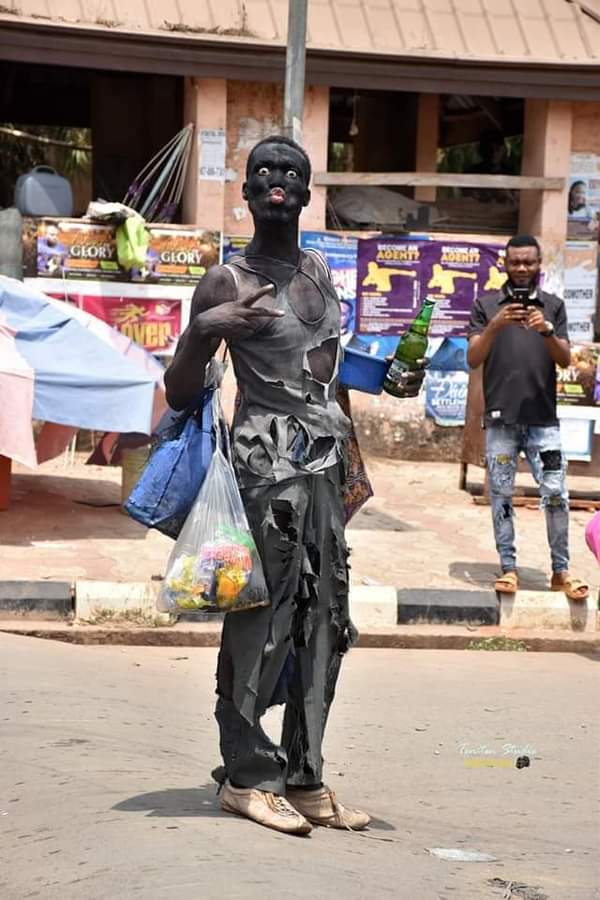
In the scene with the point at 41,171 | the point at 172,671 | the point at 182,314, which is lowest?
the point at 172,671

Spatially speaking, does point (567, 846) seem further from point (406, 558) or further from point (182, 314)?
point (182, 314)

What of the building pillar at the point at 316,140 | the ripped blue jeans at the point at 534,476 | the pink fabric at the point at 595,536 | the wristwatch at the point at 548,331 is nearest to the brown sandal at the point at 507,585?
the ripped blue jeans at the point at 534,476

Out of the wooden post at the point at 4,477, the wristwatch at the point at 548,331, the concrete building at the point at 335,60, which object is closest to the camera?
the wristwatch at the point at 548,331

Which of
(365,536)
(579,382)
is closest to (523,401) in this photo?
(365,536)

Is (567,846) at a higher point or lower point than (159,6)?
lower

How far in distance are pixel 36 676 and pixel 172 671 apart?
860mm

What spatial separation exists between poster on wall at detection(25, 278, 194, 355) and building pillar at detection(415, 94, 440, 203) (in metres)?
5.29

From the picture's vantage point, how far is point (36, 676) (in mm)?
6676

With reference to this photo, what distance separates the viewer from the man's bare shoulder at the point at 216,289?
179 inches

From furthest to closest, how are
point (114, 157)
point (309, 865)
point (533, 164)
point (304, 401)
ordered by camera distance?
1. point (114, 157)
2. point (533, 164)
3. point (304, 401)
4. point (309, 865)

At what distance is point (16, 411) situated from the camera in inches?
370

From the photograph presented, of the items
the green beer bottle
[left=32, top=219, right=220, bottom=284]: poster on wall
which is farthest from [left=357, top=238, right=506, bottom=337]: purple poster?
the green beer bottle

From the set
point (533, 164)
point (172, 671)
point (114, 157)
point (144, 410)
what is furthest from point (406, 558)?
point (114, 157)

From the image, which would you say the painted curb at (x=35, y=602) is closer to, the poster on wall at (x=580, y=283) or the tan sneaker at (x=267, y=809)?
the tan sneaker at (x=267, y=809)
